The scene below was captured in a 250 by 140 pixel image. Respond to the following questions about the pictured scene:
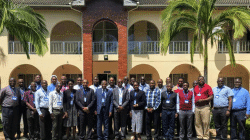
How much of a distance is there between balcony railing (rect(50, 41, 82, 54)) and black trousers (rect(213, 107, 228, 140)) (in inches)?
430

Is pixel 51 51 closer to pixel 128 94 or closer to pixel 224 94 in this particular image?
pixel 128 94

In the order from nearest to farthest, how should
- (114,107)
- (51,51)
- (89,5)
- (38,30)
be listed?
1. (114,107)
2. (38,30)
3. (89,5)
4. (51,51)

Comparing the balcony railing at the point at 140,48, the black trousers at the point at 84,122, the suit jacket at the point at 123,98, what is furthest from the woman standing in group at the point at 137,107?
the balcony railing at the point at 140,48

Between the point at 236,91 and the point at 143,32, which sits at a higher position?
the point at 143,32

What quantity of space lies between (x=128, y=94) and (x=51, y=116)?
8.34 ft

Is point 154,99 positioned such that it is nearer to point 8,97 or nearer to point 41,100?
point 41,100

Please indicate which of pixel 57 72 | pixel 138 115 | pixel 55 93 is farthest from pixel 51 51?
pixel 138 115

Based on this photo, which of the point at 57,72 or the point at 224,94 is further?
the point at 57,72

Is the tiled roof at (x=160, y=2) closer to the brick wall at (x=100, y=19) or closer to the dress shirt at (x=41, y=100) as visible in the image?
the brick wall at (x=100, y=19)

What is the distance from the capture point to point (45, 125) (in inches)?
309

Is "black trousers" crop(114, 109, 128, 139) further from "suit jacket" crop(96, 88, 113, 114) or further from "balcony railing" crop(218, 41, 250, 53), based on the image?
"balcony railing" crop(218, 41, 250, 53)

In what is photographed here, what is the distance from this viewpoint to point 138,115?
7.84 m

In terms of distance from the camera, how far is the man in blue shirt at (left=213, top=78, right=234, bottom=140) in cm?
777

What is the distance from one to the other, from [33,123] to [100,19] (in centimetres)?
930
